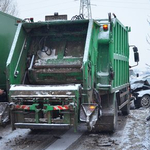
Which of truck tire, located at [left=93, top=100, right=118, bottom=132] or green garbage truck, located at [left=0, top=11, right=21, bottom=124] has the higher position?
green garbage truck, located at [left=0, top=11, right=21, bottom=124]

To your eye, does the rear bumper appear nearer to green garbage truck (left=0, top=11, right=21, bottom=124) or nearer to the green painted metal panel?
green garbage truck (left=0, top=11, right=21, bottom=124)

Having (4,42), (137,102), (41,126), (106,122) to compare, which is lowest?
(137,102)

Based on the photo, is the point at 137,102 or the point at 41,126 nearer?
the point at 41,126

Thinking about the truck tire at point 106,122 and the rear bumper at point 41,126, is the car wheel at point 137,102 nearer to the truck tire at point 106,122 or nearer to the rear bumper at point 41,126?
the truck tire at point 106,122

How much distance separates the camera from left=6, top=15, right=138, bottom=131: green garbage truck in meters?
6.15

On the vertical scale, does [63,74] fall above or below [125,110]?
above

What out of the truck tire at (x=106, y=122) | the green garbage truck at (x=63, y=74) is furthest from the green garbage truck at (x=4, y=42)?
the truck tire at (x=106, y=122)

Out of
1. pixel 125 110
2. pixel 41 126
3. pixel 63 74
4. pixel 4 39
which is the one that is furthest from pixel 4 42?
pixel 125 110

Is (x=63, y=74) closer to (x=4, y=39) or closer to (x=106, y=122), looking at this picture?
(x=106, y=122)

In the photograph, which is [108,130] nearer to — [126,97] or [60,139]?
[60,139]

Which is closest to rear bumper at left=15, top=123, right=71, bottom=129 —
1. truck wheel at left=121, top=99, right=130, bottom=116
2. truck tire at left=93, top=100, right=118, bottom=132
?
truck tire at left=93, top=100, right=118, bottom=132

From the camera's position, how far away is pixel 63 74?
7.05 metres

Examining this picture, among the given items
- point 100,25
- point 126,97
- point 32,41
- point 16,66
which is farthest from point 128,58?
point 16,66

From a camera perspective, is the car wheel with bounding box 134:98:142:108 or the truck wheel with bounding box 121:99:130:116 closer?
the truck wheel with bounding box 121:99:130:116
